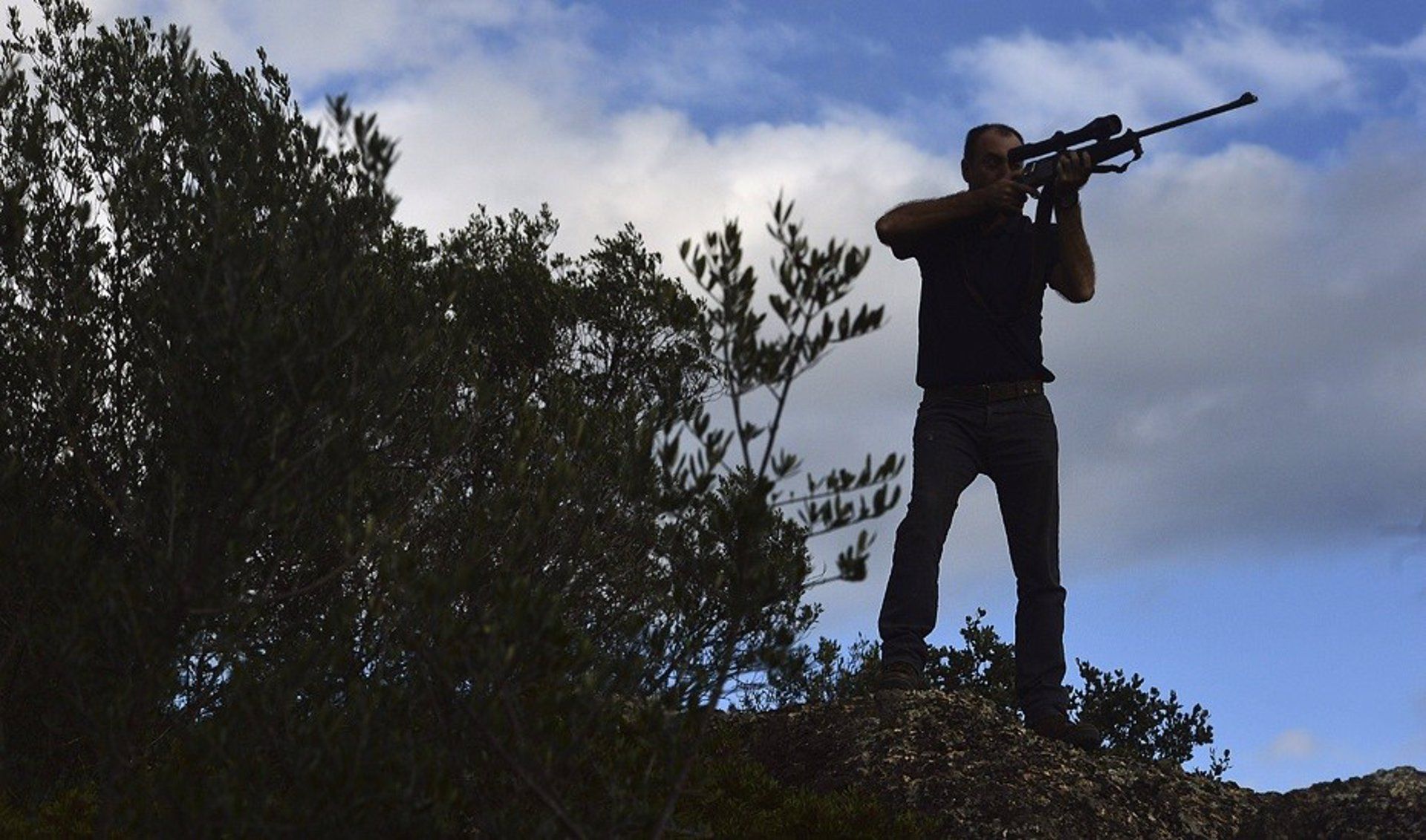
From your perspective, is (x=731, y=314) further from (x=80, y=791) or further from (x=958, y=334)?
(x=80, y=791)

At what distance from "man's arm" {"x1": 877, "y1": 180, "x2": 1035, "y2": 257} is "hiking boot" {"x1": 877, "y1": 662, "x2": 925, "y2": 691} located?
109 inches

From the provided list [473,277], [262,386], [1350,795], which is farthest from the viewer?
[473,277]

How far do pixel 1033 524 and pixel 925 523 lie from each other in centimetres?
83

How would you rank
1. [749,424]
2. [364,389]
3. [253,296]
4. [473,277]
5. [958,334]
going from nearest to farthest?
[749,424] < [364,389] < [253,296] < [958,334] < [473,277]

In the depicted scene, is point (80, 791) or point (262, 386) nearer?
point (262, 386)

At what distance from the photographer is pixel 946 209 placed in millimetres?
9539

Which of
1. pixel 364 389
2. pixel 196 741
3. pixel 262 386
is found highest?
pixel 364 389

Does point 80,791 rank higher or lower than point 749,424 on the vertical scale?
lower

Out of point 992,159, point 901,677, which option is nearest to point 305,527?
point 901,677

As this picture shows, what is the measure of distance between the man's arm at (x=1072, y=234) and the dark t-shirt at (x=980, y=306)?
0.07 meters

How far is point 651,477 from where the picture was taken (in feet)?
19.8

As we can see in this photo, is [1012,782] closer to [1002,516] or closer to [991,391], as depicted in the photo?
[1002,516]

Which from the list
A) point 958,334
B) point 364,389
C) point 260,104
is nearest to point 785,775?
point 958,334

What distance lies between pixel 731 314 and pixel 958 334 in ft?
13.3
